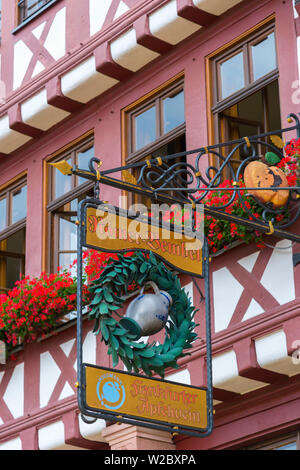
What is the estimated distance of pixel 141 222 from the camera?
869 centimetres

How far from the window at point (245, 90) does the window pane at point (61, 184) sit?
228cm

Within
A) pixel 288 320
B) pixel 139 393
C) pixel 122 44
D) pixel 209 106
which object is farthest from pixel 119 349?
pixel 122 44

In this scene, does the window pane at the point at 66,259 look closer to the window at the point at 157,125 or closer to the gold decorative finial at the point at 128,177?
the window at the point at 157,125

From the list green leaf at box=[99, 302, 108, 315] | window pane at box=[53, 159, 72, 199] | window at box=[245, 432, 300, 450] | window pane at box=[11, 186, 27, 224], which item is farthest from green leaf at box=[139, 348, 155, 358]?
window pane at box=[11, 186, 27, 224]

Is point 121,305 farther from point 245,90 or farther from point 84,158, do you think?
point 84,158

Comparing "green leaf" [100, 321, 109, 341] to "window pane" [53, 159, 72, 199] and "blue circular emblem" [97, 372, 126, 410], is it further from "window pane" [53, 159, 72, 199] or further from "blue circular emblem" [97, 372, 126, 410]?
"window pane" [53, 159, 72, 199]

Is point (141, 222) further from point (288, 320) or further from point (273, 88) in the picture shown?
point (273, 88)

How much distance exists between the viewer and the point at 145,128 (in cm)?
1240

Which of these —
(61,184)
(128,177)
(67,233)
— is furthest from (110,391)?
(61,184)

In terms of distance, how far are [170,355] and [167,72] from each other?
4.20 metres

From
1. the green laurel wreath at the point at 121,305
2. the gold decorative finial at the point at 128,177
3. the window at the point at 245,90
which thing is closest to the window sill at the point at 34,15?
the window at the point at 245,90

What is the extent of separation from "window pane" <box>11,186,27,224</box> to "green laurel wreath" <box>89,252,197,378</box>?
16.1ft

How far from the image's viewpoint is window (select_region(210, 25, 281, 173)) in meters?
11.1

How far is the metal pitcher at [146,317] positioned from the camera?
8.53 m
